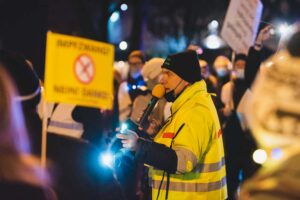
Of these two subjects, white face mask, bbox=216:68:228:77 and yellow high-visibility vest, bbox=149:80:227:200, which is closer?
yellow high-visibility vest, bbox=149:80:227:200

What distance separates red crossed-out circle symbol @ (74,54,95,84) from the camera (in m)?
5.48

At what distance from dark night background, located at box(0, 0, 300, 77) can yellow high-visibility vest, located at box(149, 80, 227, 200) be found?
4341 mm

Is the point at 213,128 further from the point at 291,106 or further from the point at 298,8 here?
the point at 298,8

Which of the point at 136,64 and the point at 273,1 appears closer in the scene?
the point at 136,64

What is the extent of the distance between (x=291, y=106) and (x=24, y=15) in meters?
16.8

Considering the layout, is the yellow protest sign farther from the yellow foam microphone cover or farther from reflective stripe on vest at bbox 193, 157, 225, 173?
reflective stripe on vest at bbox 193, 157, 225, 173

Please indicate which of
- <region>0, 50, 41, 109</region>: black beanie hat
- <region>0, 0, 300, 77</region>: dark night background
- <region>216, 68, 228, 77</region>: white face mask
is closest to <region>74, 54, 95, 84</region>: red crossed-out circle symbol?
<region>0, 50, 41, 109</region>: black beanie hat

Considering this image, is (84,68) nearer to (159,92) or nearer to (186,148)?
(159,92)

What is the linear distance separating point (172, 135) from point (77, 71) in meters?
0.84

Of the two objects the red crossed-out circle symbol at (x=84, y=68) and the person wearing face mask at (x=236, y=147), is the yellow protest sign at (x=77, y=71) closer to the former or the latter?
the red crossed-out circle symbol at (x=84, y=68)

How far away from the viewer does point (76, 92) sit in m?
5.49

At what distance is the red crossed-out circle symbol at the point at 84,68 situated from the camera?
5.48m

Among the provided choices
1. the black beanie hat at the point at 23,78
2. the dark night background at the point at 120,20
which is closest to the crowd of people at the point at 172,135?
the black beanie hat at the point at 23,78

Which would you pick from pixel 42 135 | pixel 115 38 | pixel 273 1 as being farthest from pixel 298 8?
pixel 42 135
